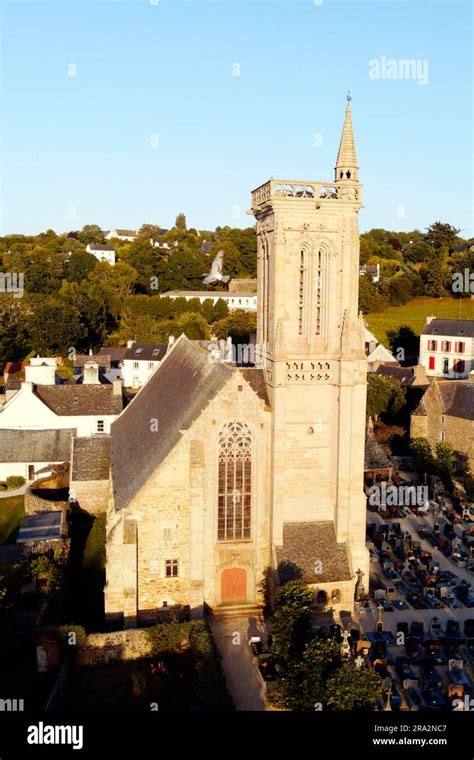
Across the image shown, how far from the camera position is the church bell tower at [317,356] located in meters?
27.9

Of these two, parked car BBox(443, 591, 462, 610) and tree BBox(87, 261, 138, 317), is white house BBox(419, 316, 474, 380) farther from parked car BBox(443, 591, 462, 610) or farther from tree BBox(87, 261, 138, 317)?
tree BBox(87, 261, 138, 317)

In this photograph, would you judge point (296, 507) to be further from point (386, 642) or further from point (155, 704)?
point (155, 704)

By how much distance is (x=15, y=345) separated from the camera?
308 feet

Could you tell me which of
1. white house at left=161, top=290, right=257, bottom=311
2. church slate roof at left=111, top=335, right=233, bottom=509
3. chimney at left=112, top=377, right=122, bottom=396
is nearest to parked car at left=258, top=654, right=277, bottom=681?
church slate roof at left=111, top=335, right=233, bottom=509

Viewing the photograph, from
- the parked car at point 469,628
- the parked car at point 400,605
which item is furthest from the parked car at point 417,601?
the parked car at point 469,628

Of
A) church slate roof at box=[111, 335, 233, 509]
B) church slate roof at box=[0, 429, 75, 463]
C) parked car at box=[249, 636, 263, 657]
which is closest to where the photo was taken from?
parked car at box=[249, 636, 263, 657]

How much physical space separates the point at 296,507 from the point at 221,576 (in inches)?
183

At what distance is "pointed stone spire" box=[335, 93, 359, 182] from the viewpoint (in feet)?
92.9

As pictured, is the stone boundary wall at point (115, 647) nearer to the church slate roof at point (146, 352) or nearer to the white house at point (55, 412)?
the white house at point (55, 412)

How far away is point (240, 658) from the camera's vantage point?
83.8 ft

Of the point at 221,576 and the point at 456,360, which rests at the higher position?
the point at 456,360

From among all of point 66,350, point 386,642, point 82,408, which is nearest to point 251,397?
point 386,642

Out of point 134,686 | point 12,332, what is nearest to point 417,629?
point 134,686

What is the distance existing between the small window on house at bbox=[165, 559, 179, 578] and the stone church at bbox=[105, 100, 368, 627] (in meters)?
0.04
